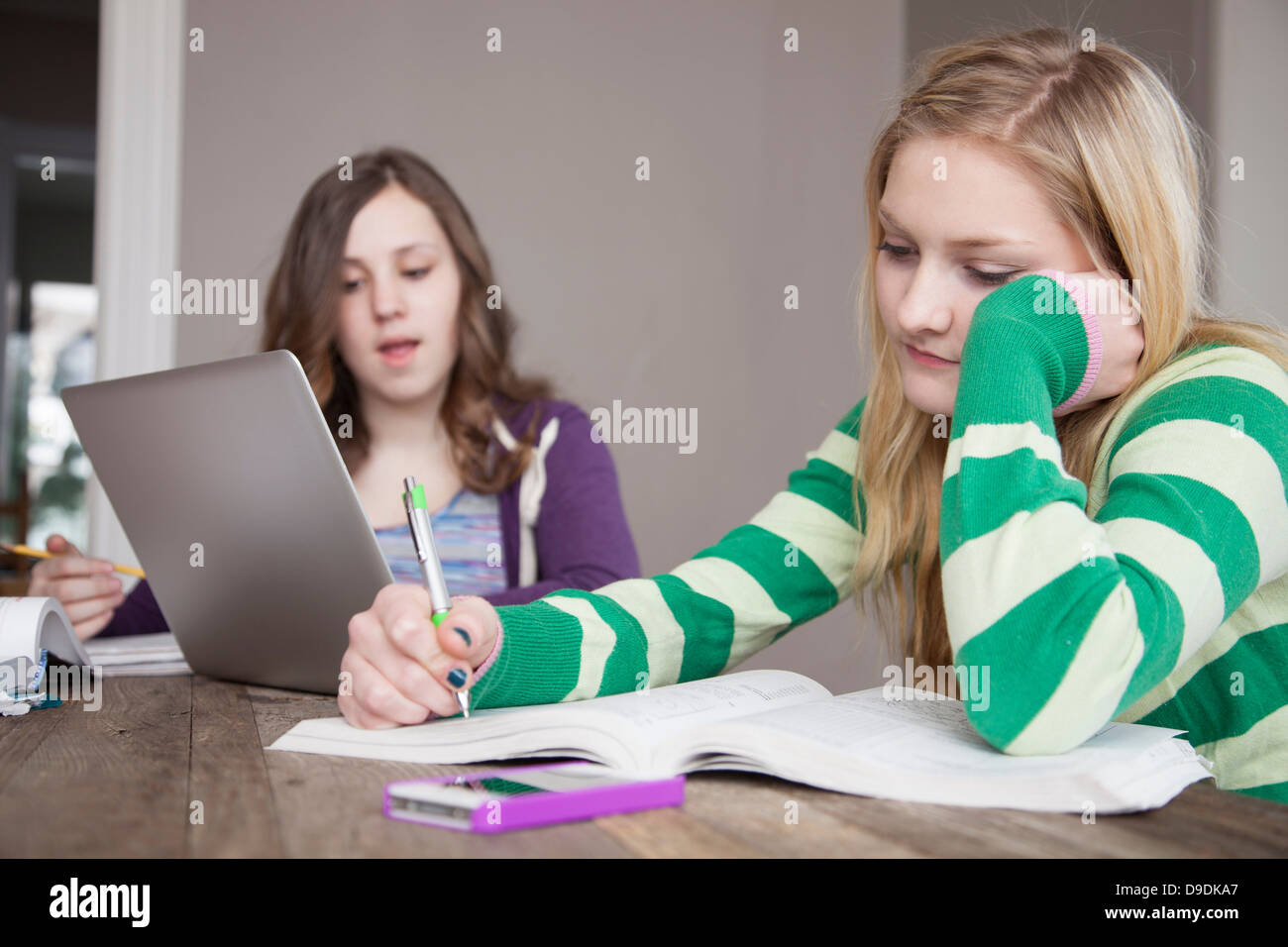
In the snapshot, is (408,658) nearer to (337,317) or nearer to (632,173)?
(337,317)

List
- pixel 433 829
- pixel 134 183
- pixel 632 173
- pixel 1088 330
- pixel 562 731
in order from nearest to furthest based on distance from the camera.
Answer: pixel 433 829, pixel 562 731, pixel 1088 330, pixel 134 183, pixel 632 173

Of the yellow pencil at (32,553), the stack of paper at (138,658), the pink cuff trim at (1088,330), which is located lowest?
the stack of paper at (138,658)

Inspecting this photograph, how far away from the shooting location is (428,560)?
0.77 meters

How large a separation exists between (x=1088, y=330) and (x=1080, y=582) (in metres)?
0.25

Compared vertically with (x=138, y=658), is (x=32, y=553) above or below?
above

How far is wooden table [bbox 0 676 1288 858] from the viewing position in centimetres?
52

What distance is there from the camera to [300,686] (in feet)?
3.50

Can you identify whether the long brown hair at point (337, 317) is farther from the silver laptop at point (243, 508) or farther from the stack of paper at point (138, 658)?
the silver laptop at point (243, 508)

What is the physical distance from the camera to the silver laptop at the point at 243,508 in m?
0.90

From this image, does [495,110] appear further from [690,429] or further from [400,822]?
[400,822]

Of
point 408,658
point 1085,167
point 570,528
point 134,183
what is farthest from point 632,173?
point 408,658

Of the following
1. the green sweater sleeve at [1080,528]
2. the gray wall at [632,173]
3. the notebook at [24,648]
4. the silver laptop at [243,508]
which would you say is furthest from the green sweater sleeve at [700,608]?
the gray wall at [632,173]
